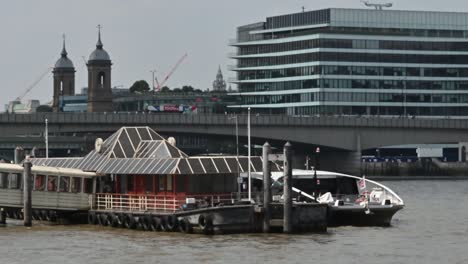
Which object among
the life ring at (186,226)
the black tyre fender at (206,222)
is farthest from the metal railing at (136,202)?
the black tyre fender at (206,222)

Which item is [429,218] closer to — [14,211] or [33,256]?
[14,211]

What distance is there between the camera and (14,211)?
95312mm

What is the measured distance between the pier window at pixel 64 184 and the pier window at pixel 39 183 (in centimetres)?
112

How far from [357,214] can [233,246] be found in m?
15.8

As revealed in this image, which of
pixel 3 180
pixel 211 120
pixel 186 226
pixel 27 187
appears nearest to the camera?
pixel 186 226

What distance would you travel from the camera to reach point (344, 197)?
306 feet

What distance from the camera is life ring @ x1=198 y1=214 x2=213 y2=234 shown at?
77094 millimetres

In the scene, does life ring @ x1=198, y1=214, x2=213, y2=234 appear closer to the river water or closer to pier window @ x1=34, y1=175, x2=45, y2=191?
the river water

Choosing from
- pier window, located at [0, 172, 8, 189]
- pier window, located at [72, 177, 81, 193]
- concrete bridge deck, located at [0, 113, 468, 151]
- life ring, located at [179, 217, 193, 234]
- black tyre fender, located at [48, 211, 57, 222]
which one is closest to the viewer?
life ring, located at [179, 217, 193, 234]

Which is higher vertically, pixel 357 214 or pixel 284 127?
pixel 284 127

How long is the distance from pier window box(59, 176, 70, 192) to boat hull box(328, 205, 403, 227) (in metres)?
16.3

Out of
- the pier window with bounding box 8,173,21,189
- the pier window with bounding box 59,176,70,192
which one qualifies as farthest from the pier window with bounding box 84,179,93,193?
the pier window with bounding box 8,173,21,189

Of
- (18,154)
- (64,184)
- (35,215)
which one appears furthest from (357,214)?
(18,154)

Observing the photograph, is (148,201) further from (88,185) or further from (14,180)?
(14,180)
